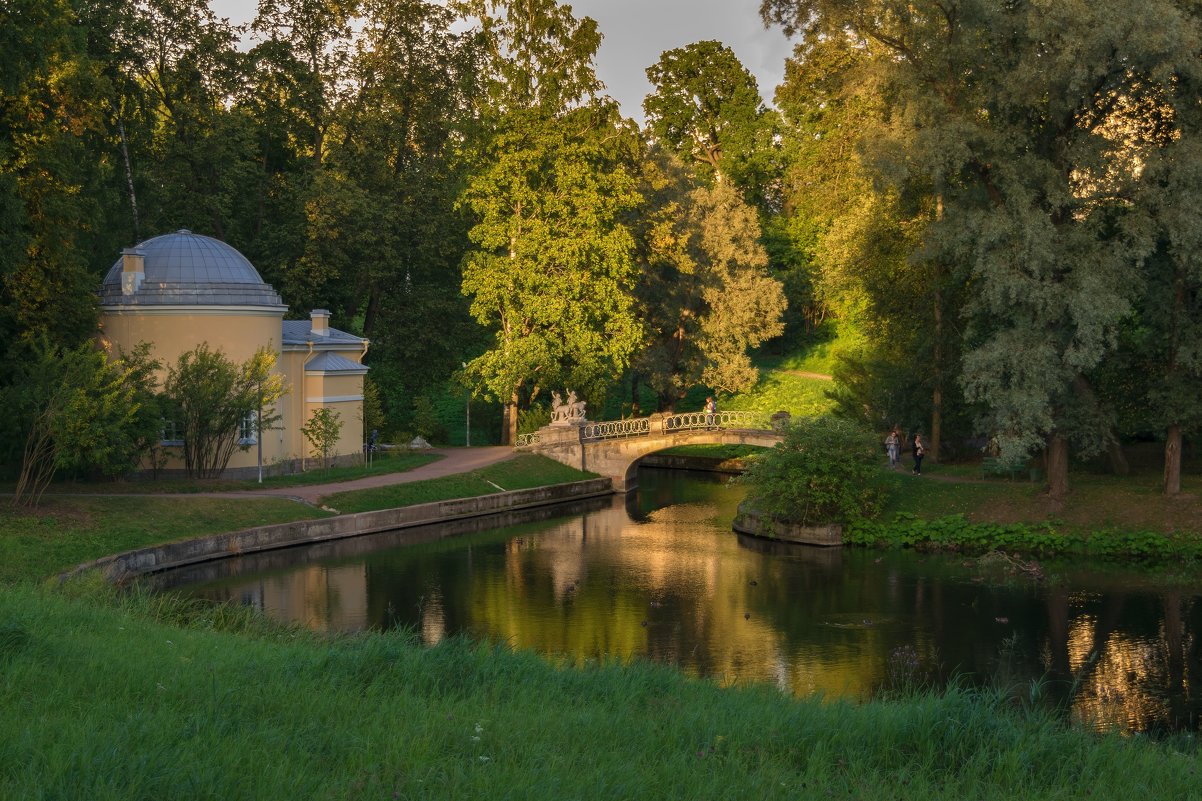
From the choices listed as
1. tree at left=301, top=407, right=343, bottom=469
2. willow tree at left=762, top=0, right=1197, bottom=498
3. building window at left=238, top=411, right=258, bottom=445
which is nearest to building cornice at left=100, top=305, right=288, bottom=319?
building window at left=238, top=411, right=258, bottom=445

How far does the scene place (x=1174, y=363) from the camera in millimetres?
31219

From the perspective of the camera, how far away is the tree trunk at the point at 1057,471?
33.0 metres

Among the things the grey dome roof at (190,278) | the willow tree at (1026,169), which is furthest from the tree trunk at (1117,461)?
the grey dome roof at (190,278)

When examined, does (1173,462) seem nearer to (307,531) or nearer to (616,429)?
(616,429)

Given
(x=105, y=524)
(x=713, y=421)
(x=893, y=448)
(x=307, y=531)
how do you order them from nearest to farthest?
(x=105, y=524)
(x=307, y=531)
(x=893, y=448)
(x=713, y=421)

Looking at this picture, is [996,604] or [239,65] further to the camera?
[239,65]

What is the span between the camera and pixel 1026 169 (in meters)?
30.3

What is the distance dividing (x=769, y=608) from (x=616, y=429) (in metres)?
22.0

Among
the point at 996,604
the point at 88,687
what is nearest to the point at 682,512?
the point at 996,604

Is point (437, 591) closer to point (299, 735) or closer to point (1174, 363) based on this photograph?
point (299, 735)

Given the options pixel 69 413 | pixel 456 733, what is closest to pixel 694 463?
pixel 69 413

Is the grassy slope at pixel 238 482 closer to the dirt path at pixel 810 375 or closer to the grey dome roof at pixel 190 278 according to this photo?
the grey dome roof at pixel 190 278

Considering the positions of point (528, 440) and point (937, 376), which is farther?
point (528, 440)

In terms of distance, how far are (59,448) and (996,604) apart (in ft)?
71.1
